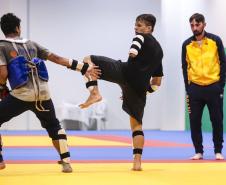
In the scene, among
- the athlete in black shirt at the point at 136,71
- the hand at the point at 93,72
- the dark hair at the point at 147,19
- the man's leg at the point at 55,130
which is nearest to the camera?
the man's leg at the point at 55,130

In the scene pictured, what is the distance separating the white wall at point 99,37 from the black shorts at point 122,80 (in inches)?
389

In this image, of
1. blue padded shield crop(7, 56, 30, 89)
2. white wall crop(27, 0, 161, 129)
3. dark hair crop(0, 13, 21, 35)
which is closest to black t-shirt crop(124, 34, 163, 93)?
blue padded shield crop(7, 56, 30, 89)

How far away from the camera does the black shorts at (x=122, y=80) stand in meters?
6.50

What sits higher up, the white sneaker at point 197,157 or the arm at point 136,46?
the arm at point 136,46

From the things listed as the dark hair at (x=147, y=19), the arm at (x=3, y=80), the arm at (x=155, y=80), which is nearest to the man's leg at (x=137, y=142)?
the arm at (x=155, y=80)

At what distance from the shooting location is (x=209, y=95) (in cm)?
818

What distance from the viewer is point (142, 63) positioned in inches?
261

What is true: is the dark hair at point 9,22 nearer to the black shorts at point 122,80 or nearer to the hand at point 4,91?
the hand at point 4,91

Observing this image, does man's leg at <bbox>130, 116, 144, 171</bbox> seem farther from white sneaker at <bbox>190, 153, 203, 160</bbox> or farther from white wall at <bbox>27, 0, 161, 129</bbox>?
white wall at <bbox>27, 0, 161, 129</bbox>

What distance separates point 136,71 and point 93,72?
0.53 m

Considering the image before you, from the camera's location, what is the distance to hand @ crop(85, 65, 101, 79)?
6387 millimetres

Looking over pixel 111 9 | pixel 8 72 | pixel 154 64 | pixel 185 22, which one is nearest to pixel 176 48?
pixel 185 22

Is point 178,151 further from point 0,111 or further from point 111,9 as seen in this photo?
point 111,9

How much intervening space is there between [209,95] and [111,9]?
981 centimetres
